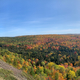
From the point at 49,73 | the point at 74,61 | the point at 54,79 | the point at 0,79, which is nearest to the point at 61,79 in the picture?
the point at 54,79

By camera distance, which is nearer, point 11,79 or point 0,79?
point 0,79

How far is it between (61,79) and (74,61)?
57302 mm

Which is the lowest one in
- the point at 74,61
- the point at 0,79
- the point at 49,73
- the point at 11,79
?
the point at 74,61

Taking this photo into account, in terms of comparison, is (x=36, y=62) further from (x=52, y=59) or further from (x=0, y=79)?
(x=0, y=79)

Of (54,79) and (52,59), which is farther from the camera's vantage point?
(52,59)

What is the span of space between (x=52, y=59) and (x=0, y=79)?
79587mm

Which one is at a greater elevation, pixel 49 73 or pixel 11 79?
pixel 11 79

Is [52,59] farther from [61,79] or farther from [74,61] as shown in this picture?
[61,79]

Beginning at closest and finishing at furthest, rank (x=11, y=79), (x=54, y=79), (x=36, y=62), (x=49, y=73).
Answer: (x=11, y=79) → (x=54, y=79) → (x=49, y=73) → (x=36, y=62)

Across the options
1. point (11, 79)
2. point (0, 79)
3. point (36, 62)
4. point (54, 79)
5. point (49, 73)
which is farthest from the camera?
point (36, 62)

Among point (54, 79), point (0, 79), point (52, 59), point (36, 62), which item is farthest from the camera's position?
point (52, 59)

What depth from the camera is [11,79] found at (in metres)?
13.2

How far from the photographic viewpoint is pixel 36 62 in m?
73.5

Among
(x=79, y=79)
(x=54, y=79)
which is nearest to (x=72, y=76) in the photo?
(x=79, y=79)
